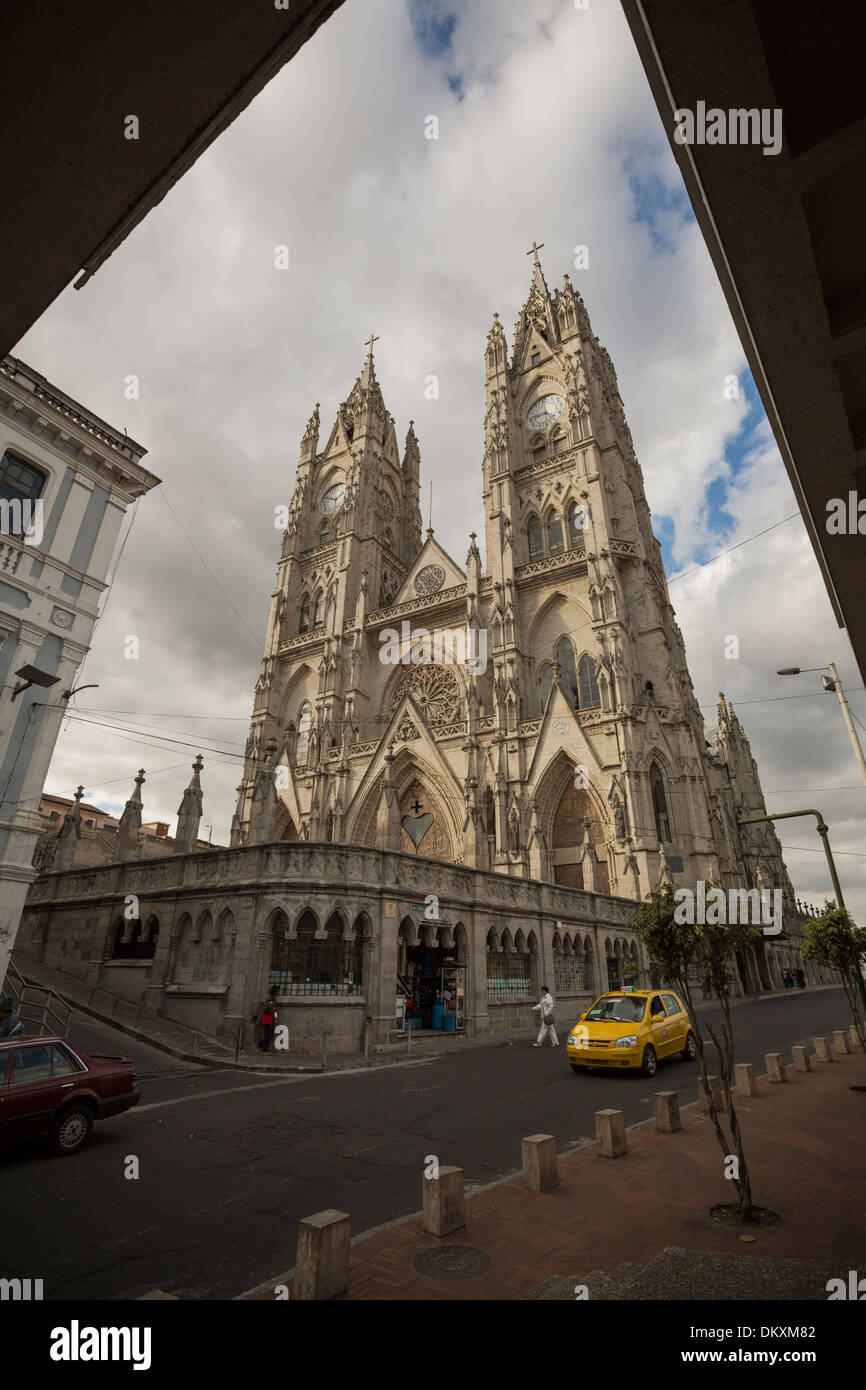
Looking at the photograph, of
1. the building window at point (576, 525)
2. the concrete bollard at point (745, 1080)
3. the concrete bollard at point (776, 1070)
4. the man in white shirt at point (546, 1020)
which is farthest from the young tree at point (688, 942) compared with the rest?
the building window at point (576, 525)

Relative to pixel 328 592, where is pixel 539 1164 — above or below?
below

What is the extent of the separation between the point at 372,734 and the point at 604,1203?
32918 mm

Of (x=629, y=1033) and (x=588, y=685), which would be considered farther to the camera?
(x=588, y=685)

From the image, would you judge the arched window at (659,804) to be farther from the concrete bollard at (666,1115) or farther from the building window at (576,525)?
the concrete bollard at (666,1115)

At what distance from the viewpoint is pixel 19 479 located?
14570 mm

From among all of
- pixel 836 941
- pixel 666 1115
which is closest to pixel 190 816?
pixel 666 1115

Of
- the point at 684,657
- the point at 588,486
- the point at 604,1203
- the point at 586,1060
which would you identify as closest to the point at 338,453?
the point at 588,486

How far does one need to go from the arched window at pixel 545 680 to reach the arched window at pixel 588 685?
70.6 inches

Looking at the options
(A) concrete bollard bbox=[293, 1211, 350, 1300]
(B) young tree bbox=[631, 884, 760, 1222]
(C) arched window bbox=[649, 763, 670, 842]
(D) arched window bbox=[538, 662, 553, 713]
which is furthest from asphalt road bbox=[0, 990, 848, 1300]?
(D) arched window bbox=[538, 662, 553, 713]

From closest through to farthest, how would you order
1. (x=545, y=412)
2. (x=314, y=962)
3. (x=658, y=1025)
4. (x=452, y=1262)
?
1. (x=452, y=1262)
2. (x=658, y=1025)
3. (x=314, y=962)
4. (x=545, y=412)

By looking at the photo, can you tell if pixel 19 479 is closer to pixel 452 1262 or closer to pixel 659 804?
pixel 452 1262

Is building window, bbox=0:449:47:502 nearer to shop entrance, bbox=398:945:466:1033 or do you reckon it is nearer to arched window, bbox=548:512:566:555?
shop entrance, bbox=398:945:466:1033

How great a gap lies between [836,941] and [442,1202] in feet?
38.8
